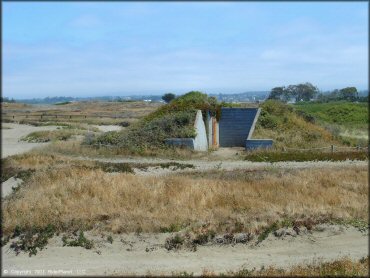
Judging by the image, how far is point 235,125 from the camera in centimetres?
3431

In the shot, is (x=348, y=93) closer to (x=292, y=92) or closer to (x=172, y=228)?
(x=292, y=92)

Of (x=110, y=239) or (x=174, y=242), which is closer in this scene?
(x=174, y=242)

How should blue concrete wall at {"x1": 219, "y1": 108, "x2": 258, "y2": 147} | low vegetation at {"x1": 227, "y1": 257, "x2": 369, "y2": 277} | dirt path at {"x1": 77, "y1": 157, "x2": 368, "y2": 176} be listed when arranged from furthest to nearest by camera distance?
1. blue concrete wall at {"x1": 219, "y1": 108, "x2": 258, "y2": 147}
2. dirt path at {"x1": 77, "y1": 157, "x2": 368, "y2": 176}
3. low vegetation at {"x1": 227, "y1": 257, "x2": 369, "y2": 277}

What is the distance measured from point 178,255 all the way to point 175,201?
A: 3513 millimetres

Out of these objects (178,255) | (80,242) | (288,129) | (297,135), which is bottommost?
(178,255)

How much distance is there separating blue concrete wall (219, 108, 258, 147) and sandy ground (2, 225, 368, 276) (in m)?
21.7

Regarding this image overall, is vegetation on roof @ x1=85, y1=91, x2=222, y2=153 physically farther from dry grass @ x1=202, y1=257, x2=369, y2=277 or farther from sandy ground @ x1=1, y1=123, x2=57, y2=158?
dry grass @ x1=202, y1=257, x2=369, y2=277

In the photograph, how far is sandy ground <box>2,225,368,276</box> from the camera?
1002cm

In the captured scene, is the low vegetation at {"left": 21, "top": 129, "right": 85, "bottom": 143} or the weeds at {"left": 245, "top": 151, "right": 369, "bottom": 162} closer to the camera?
the weeds at {"left": 245, "top": 151, "right": 369, "bottom": 162}

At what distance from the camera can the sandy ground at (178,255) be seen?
10.0 metres

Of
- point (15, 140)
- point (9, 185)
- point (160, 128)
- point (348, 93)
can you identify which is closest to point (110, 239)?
point (9, 185)

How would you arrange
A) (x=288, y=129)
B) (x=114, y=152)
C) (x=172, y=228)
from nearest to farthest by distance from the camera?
1. (x=172, y=228)
2. (x=114, y=152)
3. (x=288, y=129)

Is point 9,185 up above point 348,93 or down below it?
below

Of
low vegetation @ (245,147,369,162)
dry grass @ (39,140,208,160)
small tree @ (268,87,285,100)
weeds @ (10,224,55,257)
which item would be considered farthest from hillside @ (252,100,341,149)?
weeds @ (10,224,55,257)
